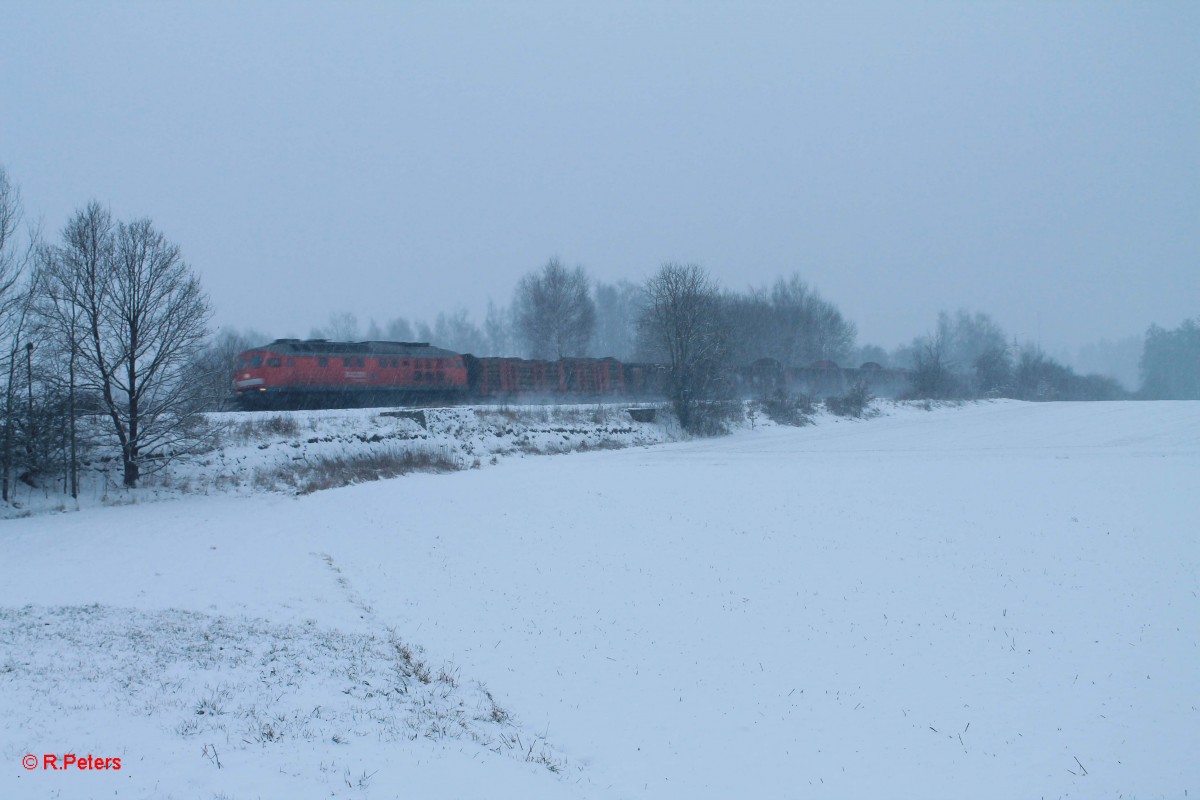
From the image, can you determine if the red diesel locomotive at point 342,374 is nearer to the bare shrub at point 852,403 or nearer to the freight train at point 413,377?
the freight train at point 413,377

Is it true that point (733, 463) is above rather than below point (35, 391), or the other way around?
below

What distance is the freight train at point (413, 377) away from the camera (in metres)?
35.8

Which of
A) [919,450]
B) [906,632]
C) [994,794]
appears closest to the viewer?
[994,794]

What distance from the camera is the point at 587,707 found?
8.66 meters

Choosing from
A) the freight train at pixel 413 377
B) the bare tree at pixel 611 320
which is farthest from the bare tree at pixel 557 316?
the bare tree at pixel 611 320

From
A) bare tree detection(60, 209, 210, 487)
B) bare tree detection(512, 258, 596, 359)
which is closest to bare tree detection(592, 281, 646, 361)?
bare tree detection(512, 258, 596, 359)

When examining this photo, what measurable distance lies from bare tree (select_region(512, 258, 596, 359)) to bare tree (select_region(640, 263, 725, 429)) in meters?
19.5

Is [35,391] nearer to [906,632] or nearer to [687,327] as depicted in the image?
[906,632]

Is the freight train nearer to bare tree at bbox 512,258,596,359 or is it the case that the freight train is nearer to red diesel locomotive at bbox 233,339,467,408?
red diesel locomotive at bbox 233,339,467,408

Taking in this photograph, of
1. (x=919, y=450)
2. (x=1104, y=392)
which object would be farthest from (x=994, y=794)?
(x=1104, y=392)

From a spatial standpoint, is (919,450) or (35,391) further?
(919,450)

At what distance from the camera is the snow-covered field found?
6.11 meters

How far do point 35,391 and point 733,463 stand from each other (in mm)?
23625

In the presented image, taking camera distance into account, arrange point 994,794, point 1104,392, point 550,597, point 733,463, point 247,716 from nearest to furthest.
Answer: point 247,716, point 994,794, point 550,597, point 733,463, point 1104,392
